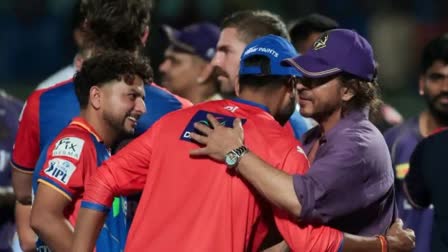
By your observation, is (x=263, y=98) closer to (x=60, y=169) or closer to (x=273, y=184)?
(x=273, y=184)

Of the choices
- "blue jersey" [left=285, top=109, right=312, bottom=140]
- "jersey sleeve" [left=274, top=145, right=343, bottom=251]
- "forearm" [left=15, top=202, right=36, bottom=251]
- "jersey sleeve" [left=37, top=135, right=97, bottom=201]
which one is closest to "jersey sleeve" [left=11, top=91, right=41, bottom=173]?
"forearm" [left=15, top=202, right=36, bottom=251]

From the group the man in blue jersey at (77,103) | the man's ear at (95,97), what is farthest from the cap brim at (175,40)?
the man's ear at (95,97)

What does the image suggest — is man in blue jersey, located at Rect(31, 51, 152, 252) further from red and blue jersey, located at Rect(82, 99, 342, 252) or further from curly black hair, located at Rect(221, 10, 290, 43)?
curly black hair, located at Rect(221, 10, 290, 43)

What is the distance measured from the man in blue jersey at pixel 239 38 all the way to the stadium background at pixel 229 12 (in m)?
6.73

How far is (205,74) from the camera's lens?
326 inches

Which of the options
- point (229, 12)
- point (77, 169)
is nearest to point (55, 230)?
point (77, 169)

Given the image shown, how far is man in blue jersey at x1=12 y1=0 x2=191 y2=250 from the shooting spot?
227 inches

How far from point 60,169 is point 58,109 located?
686mm

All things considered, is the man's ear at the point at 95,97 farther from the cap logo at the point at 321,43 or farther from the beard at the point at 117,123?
the cap logo at the point at 321,43

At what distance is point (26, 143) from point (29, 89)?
25.7 ft

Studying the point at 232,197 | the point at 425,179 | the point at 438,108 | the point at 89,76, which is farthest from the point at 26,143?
the point at 438,108

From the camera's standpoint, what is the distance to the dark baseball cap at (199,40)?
27.7ft

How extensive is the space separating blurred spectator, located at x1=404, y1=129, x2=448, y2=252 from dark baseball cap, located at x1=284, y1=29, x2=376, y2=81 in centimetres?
95

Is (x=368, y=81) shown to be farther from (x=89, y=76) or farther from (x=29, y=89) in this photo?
(x=29, y=89)
